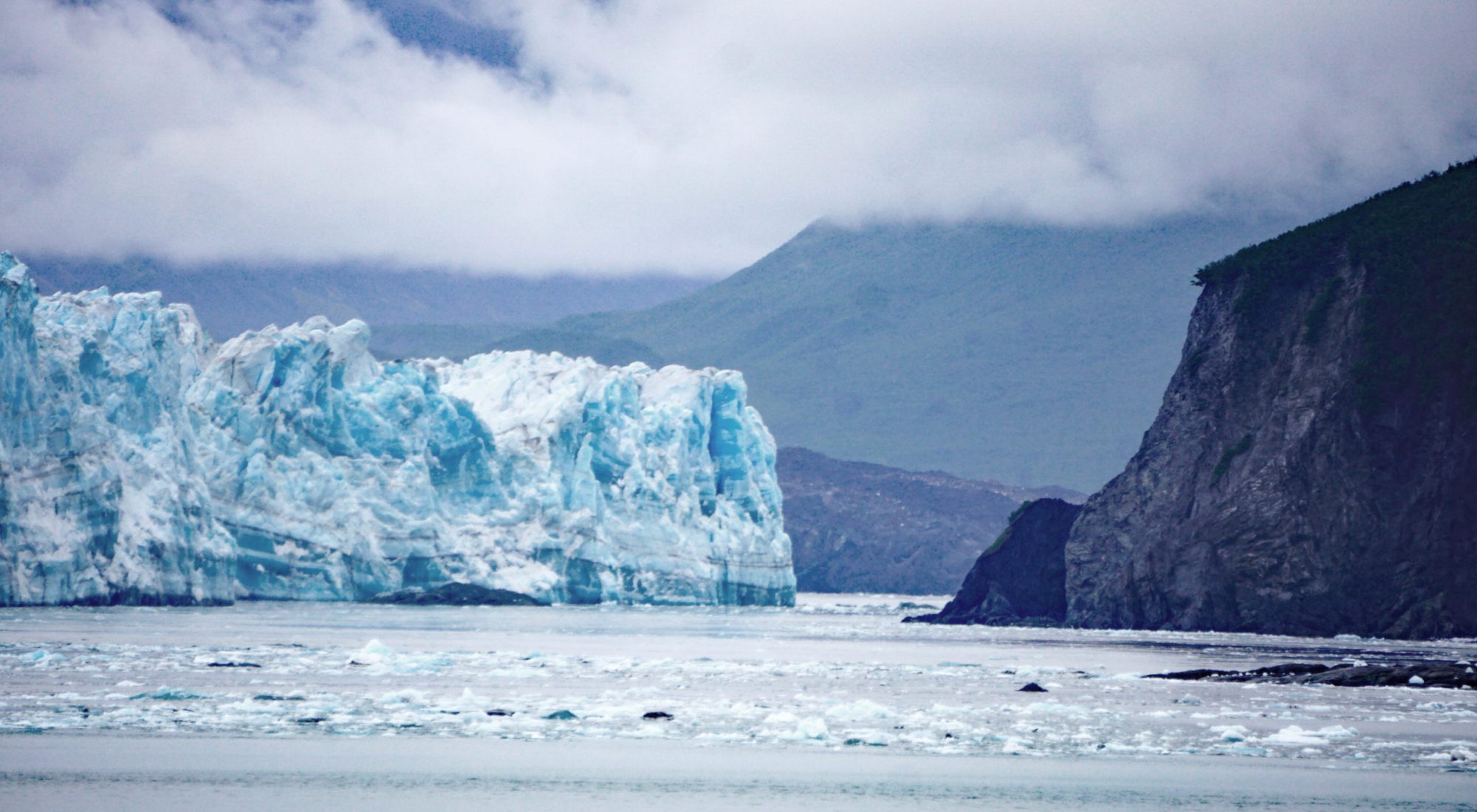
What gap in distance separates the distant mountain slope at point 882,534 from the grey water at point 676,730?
104 m

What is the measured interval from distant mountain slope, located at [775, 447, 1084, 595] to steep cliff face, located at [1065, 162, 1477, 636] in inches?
3298

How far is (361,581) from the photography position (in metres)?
63.1

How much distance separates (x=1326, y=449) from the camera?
49.7 meters

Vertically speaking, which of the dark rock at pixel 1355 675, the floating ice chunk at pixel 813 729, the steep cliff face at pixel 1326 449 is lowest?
the floating ice chunk at pixel 813 729

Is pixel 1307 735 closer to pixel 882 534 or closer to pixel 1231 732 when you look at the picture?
pixel 1231 732

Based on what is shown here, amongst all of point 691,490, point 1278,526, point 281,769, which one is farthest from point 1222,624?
point 281,769

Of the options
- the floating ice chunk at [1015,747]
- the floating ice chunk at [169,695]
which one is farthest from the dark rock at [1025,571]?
the floating ice chunk at [169,695]

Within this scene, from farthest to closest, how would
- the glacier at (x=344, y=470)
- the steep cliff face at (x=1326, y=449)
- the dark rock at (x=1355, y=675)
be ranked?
the glacier at (x=344, y=470) → the steep cliff face at (x=1326, y=449) → the dark rock at (x=1355, y=675)

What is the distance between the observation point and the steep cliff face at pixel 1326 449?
4756cm

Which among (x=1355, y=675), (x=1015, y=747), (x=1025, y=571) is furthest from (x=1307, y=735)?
(x=1025, y=571)

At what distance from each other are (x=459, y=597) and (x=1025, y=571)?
23038 mm

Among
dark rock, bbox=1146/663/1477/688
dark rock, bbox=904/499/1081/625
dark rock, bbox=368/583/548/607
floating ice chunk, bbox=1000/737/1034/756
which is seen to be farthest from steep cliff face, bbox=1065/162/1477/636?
floating ice chunk, bbox=1000/737/1034/756

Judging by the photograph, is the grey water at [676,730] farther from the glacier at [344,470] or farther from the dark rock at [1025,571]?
the dark rock at [1025,571]

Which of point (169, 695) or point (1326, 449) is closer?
point (169, 695)
